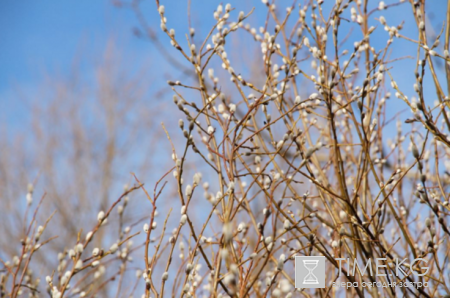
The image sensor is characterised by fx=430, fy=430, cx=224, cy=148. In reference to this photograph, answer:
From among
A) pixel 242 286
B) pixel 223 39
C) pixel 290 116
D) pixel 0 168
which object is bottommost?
pixel 242 286

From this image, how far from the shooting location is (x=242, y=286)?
1.08m

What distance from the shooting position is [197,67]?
1.41 m

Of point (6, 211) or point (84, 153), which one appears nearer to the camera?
point (6, 211)

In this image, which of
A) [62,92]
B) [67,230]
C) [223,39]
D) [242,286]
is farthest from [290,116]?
[62,92]

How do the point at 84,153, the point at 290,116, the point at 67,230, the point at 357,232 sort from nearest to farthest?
1. the point at 357,232
2. the point at 290,116
3. the point at 67,230
4. the point at 84,153

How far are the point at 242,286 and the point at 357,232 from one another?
1.54 feet

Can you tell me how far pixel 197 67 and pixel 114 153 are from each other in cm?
567

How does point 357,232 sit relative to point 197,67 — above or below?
below

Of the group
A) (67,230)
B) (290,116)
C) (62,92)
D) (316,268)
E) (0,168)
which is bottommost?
(316,268)

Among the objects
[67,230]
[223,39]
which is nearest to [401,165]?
[223,39]

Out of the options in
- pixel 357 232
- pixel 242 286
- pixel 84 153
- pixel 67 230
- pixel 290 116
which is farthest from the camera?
pixel 84 153

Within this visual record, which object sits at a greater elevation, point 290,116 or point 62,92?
point 62,92

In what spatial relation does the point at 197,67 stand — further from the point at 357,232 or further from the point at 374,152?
the point at 374,152

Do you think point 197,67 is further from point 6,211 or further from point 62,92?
point 62,92
